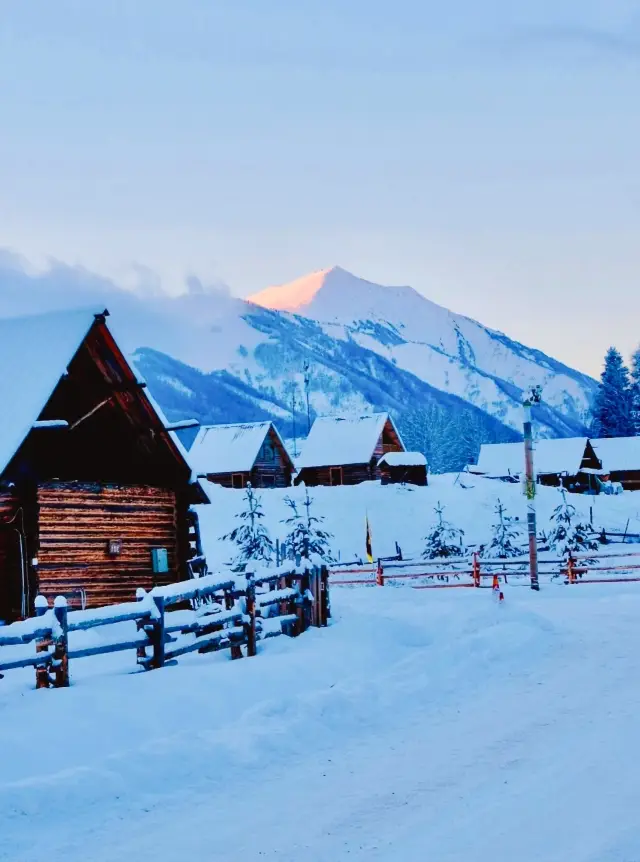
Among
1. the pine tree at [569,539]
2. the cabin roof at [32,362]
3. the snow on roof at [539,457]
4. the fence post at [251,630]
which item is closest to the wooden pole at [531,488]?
the cabin roof at [32,362]

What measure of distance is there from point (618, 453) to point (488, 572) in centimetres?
4781

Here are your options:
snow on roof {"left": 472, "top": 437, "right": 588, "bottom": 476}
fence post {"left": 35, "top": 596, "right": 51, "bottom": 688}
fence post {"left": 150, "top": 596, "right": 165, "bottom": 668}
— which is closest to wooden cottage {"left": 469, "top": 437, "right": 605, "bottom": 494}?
snow on roof {"left": 472, "top": 437, "right": 588, "bottom": 476}

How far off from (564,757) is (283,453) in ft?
206

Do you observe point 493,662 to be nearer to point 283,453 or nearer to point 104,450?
point 104,450

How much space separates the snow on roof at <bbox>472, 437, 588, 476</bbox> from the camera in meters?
76.4

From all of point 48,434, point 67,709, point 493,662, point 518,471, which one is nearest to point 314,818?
point 67,709

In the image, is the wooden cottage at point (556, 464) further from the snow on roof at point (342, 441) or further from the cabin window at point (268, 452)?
the cabin window at point (268, 452)

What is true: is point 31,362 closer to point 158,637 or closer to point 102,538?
point 102,538

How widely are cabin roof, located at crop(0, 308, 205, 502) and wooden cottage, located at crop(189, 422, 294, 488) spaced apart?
45.7 meters

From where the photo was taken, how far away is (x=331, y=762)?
9562 millimetres

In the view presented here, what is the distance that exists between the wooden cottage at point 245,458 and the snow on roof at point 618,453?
28.1 metres

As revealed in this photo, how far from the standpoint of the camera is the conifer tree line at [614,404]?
313 feet

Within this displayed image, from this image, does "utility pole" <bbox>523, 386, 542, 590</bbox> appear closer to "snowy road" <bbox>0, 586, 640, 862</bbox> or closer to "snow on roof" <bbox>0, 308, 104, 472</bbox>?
"snowy road" <bbox>0, 586, 640, 862</bbox>

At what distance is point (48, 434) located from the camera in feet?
67.8
